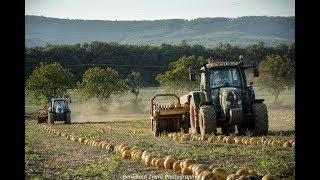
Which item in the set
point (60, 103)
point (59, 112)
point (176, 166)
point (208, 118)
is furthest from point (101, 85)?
point (176, 166)

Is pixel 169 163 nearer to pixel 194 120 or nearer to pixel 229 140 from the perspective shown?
pixel 229 140

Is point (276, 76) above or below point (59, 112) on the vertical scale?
above

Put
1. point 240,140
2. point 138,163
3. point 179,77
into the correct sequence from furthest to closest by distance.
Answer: point 179,77 → point 240,140 → point 138,163

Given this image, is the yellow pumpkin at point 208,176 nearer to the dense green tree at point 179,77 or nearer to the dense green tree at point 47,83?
the dense green tree at point 47,83

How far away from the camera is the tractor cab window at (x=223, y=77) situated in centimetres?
1532

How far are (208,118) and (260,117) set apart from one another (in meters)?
1.69

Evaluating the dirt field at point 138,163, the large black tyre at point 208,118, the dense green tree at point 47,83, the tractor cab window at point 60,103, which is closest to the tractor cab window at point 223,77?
the large black tyre at point 208,118

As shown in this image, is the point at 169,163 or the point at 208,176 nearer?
the point at 208,176

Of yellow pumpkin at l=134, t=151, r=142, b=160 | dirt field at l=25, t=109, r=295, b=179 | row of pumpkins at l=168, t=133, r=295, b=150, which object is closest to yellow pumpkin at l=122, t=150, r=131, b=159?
dirt field at l=25, t=109, r=295, b=179

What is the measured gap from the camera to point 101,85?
56.6 metres

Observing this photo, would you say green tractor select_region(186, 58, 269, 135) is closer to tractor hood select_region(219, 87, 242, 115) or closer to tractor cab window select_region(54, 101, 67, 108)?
tractor hood select_region(219, 87, 242, 115)

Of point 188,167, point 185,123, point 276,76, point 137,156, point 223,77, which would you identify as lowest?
point 137,156

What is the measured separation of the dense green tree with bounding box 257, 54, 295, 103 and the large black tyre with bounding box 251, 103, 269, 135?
110ft

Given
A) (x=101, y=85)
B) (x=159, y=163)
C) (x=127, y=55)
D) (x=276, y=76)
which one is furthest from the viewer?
(x=127, y=55)
